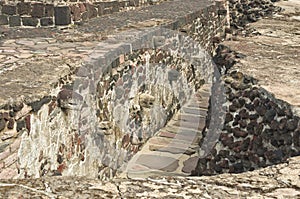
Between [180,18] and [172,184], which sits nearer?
[172,184]

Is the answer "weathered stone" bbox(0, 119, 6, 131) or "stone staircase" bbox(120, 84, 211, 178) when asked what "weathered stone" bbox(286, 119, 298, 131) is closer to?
"stone staircase" bbox(120, 84, 211, 178)

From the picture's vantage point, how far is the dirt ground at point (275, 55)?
4.79 m

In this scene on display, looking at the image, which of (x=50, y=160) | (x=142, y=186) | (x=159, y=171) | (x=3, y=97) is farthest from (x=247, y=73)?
(x=142, y=186)

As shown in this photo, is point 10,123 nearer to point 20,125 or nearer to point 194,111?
point 20,125

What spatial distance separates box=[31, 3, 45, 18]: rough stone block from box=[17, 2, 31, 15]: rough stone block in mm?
55

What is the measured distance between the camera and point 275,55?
240 inches

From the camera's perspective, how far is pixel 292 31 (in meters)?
7.69

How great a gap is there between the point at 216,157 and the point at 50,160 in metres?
1.70


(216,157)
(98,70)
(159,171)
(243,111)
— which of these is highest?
(98,70)

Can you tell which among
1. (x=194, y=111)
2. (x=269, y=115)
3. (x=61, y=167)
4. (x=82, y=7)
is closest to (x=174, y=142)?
(x=194, y=111)

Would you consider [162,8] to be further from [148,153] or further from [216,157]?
[216,157]

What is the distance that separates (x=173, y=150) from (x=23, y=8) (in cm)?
261

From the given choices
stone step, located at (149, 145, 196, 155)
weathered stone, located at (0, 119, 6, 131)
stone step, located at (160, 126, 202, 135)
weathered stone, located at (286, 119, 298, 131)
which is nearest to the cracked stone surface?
weathered stone, located at (0, 119, 6, 131)

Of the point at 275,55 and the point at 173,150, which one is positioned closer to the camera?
the point at 275,55
